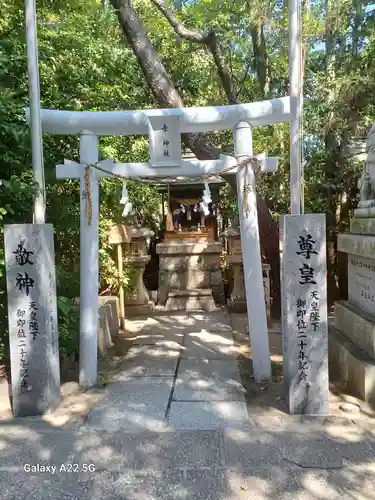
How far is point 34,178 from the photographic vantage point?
434 centimetres

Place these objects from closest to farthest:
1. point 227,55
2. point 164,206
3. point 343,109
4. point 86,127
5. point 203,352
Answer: point 86,127
point 203,352
point 343,109
point 227,55
point 164,206

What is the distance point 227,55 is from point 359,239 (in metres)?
5.86

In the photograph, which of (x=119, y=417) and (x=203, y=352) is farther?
(x=203, y=352)

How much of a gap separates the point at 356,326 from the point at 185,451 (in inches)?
101

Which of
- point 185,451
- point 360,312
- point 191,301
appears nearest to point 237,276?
point 191,301

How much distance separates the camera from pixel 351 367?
15.0 ft

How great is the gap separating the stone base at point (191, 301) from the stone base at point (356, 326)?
162 inches

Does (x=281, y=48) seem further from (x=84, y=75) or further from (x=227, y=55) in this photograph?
(x=84, y=75)

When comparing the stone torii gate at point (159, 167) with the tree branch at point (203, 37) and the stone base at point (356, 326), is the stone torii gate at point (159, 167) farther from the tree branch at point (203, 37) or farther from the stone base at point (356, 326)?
the tree branch at point (203, 37)

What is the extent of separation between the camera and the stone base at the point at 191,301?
9562 mm

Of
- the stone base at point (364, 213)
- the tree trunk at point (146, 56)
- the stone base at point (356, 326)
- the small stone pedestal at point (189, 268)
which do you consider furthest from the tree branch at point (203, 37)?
the stone base at point (356, 326)

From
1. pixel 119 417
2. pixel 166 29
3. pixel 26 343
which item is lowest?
pixel 119 417

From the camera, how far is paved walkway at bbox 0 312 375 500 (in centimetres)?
295

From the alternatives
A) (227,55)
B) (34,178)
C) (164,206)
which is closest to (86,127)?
(34,178)
